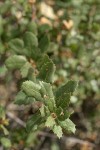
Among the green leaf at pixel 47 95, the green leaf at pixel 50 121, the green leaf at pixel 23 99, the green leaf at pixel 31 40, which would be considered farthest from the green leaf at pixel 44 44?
the green leaf at pixel 50 121

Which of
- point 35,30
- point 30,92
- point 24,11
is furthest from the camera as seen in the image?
point 24,11

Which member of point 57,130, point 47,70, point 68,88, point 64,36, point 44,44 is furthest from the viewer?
point 64,36

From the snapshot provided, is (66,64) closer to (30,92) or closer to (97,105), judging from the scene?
(97,105)

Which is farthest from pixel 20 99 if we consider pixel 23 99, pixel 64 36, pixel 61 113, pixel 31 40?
pixel 64 36

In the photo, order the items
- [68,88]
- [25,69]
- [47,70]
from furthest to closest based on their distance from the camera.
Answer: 1. [25,69]
2. [47,70]
3. [68,88]

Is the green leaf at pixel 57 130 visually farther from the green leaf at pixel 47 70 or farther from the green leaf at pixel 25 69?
the green leaf at pixel 25 69

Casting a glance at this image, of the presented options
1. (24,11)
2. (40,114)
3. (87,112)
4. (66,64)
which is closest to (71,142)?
(87,112)

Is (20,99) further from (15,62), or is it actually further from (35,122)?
(15,62)
